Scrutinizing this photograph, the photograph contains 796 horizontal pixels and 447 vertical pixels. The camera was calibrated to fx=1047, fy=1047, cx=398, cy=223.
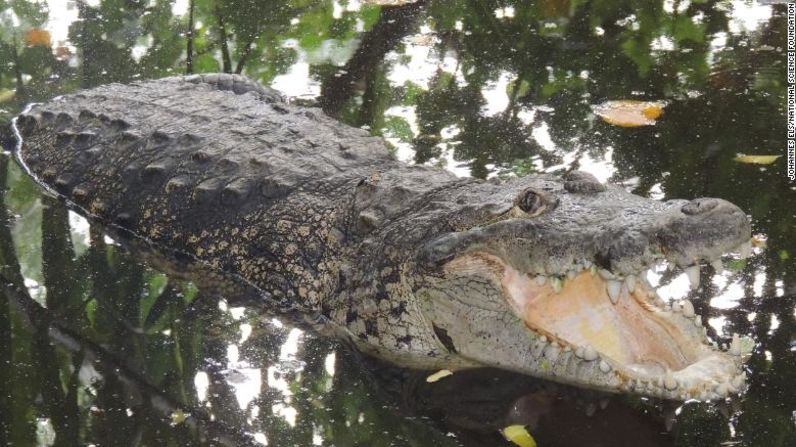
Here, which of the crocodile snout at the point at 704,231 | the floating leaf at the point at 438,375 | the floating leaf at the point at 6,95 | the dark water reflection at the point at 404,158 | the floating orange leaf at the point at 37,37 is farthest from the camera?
the floating orange leaf at the point at 37,37

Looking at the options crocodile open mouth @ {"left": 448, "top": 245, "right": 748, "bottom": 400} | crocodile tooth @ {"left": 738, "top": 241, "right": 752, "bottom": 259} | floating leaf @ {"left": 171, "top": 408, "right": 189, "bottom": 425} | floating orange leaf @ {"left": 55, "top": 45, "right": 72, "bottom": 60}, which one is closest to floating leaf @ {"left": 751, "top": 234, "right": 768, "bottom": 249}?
crocodile open mouth @ {"left": 448, "top": 245, "right": 748, "bottom": 400}

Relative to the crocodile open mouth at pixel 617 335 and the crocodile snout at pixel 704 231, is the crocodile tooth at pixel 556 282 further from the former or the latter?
the crocodile snout at pixel 704 231

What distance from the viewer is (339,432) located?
434 centimetres

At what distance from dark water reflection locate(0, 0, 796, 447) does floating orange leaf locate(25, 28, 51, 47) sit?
2 cm

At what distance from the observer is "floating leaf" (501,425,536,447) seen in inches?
164

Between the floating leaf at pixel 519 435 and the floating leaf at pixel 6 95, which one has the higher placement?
the floating leaf at pixel 519 435

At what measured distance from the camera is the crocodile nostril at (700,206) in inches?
154

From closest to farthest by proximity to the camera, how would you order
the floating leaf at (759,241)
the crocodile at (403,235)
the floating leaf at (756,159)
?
the crocodile at (403,235) < the floating leaf at (759,241) < the floating leaf at (756,159)

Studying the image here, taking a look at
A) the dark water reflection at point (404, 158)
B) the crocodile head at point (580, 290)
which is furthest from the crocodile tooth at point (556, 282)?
the dark water reflection at point (404, 158)

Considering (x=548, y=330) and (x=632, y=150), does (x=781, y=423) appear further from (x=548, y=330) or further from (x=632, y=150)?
(x=632, y=150)

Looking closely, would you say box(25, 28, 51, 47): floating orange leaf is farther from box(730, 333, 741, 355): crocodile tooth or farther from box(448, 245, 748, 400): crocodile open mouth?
box(730, 333, 741, 355): crocodile tooth

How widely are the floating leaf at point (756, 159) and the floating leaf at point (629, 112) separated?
2.41 ft

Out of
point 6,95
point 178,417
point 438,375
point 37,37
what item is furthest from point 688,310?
point 37,37

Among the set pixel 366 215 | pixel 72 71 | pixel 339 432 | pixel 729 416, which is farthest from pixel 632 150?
pixel 72 71
